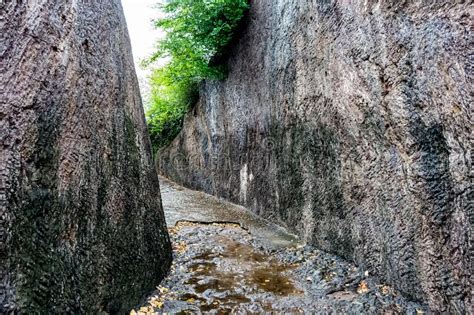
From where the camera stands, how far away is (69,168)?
278cm

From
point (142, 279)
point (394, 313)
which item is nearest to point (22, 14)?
point (142, 279)

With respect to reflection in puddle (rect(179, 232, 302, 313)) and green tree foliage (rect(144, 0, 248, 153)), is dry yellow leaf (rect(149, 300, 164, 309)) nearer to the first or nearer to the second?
reflection in puddle (rect(179, 232, 302, 313))

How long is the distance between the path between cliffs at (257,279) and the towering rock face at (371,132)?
0.88ft

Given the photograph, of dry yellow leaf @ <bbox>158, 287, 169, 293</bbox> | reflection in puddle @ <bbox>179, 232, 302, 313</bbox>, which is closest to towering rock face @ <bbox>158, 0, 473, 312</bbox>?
reflection in puddle @ <bbox>179, 232, 302, 313</bbox>

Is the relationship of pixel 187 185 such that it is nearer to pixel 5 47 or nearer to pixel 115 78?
pixel 115 78

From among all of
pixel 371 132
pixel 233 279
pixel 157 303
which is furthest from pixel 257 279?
pixel 371 132

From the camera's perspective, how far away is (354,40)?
432 centimetres

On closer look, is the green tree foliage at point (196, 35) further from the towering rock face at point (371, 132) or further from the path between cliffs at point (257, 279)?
the path between cliffs at point (257, 279)

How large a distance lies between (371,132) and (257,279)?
2352mm

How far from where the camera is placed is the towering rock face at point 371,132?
9.77 feet

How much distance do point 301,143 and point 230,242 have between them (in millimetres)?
2140

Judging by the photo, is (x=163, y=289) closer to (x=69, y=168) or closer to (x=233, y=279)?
(x=233, y=279)

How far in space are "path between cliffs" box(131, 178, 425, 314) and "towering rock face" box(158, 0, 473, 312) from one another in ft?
0.88

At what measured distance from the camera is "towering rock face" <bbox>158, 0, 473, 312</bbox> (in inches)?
117
